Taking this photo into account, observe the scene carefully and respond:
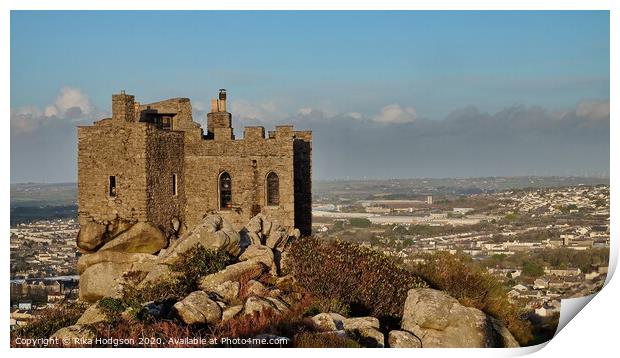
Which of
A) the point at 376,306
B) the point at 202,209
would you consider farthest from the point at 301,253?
the point at 202,209

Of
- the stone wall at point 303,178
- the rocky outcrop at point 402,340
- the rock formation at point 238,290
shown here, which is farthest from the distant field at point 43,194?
the rocky outcrop at point 402,340

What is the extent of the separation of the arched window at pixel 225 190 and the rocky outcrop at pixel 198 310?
28.2 feet

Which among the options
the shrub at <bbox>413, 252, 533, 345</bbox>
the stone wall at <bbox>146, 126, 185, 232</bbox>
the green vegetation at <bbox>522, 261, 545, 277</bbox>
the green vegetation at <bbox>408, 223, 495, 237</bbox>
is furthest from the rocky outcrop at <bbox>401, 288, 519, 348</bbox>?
the green vegetation at <bbox>408, 223, 495, 237</bbox>

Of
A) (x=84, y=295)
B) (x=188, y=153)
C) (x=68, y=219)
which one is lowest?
(x=84, y=295)

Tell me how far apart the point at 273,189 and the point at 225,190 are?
153cm

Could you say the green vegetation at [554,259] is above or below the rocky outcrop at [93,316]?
above

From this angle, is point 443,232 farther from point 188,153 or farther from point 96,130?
point 96,130

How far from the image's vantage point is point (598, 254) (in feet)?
75.9

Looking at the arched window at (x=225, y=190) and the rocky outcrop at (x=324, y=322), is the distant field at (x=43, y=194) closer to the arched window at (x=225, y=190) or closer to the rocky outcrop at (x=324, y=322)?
the arched window at (x=225, y=190)

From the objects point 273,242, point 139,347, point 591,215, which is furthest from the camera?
point 273,242

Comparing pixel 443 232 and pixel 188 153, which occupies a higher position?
pixel 188 153

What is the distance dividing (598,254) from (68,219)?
15.3 metres

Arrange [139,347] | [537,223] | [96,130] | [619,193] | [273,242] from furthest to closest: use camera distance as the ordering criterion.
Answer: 1. [537,223]
2. [96,130]
3. [273,242]
4. [619,193]
5. [139,347]

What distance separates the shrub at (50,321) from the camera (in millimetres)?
20736
